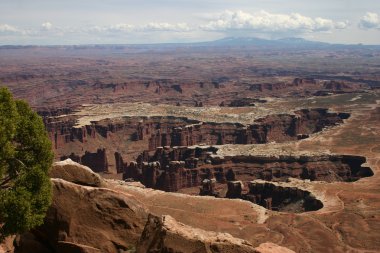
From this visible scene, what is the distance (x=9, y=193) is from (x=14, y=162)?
1.98 metres

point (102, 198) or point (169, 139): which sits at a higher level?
point (102, 198)

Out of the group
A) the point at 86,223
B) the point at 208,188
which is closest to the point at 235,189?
the point at 208,188

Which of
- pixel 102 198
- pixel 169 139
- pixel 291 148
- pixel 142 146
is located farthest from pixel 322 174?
pixel 102 198

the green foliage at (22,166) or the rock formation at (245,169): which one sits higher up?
the green foliage at (22,166)

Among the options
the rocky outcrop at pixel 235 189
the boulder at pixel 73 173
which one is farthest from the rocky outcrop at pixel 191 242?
the rocky outcrop at pixel 235 189

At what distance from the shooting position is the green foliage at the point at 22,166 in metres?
23.9

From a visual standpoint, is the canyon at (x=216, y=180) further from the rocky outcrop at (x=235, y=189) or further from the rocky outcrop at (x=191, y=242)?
the rocky outcrop at (x=235, y=189)

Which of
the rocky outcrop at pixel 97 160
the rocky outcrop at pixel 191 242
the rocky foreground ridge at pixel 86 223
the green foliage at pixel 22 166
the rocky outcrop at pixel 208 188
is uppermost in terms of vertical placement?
the green foliage at pixel 22 166

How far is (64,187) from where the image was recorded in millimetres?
27531

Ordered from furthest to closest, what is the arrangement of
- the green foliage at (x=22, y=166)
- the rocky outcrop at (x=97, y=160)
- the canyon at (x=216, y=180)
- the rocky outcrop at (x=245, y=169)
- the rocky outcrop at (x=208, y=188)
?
the rocky outcrop at (x=97, y=160) < the rocky outcrop at (x=245, y=169) < the rocky outcrop at (x=208, y=188) < the canyon at (x=216, y=180) < the green foliage at (x=22, y=166)

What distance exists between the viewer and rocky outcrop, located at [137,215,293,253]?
20.8 metres

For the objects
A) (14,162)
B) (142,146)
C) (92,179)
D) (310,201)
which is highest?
(14,162)

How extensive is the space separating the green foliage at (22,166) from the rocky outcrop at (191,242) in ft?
21.2

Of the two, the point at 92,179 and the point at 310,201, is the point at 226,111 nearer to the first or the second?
the point at 310,201
